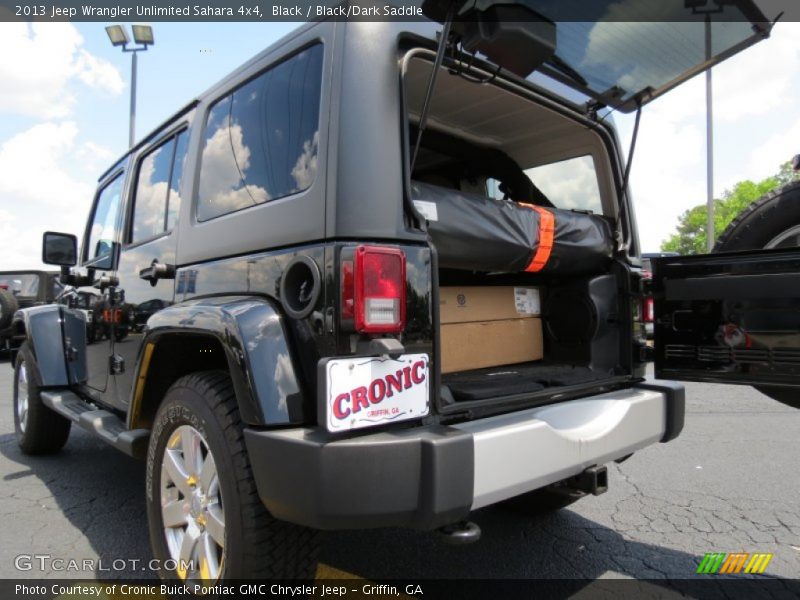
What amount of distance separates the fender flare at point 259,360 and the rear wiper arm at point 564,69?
139 cm

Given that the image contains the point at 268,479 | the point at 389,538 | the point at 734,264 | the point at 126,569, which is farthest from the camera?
the point at 389,538

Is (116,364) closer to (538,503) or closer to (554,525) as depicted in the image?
(538,503)

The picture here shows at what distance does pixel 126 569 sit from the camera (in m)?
2.70

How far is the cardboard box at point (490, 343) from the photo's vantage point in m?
2.91

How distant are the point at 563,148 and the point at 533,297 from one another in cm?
88

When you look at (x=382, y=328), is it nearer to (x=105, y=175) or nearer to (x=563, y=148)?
(x=563, y=148)

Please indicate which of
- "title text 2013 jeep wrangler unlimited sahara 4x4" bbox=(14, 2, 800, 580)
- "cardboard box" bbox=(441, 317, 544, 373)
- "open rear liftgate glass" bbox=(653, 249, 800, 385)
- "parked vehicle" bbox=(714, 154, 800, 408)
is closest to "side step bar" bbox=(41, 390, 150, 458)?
"title text 2013 jeep wrangler unlimited sahara 4x4" bbox=(14, 2, 800, 580)

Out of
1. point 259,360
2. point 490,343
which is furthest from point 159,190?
point 490,343

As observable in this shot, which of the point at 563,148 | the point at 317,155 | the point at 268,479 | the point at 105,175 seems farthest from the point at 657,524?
the point at 105,175

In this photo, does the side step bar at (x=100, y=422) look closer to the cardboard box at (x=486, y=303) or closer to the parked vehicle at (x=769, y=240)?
the cardboard box at (x=486, y=303)

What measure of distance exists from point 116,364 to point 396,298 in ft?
7.21

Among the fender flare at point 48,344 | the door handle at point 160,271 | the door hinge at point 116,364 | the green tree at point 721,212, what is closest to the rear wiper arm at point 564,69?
Answer: the door handle at point 160,271

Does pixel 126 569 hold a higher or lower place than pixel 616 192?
lower

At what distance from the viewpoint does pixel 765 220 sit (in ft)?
9.36
